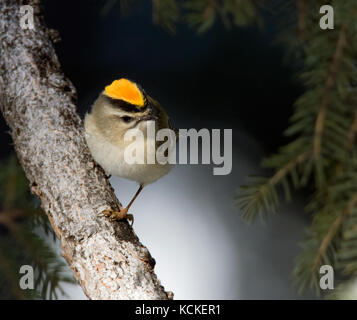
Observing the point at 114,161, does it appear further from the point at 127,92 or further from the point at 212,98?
the point at 212,98

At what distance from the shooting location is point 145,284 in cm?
118

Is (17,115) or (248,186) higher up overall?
(17,115)

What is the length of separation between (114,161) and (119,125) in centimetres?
17

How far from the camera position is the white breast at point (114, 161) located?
5.30 feet

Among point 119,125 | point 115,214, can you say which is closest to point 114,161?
point 119,125

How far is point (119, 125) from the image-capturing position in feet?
5.76

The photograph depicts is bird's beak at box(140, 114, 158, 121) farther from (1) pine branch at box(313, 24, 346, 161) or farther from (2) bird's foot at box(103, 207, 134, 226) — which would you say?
(1) pine branch at box(313, 24, 346, 161)

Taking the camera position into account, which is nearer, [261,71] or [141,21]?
[261,71]

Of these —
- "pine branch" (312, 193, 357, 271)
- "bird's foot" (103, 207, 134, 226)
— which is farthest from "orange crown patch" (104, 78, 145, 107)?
"pine branch" (312, 193, 357, 271)

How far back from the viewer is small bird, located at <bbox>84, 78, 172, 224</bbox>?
1.65m
